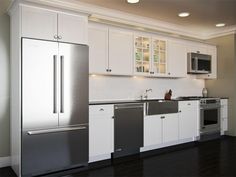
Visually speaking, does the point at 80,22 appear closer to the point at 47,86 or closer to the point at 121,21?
the point at 47,86

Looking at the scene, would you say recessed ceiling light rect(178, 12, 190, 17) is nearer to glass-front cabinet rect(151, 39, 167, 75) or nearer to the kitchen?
the kitchen

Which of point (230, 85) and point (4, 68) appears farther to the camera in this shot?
point (230, 85)

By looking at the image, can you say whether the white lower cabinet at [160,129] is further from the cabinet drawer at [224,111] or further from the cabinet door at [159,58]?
the cabinet drawer at [224,111]

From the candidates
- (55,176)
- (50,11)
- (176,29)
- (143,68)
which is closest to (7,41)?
(50,11)

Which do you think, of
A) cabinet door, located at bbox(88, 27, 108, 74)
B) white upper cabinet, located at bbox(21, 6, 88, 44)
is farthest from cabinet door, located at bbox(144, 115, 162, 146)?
white upper cabinet, located at bbox(21, 6, 88, 44)

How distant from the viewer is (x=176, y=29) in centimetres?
570

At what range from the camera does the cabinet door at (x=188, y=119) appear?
16.0 feet

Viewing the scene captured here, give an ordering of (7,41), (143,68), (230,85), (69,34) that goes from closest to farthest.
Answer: (69,34)
(7,41)
(143,68)
(230,85)

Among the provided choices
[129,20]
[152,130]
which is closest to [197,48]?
[129,20]

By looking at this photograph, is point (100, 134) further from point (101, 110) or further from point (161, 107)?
point (161, 107)

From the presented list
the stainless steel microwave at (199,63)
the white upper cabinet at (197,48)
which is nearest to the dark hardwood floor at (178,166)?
the stainless steel microwave at (199,63)

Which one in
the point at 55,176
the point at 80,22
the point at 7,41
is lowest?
the point at 55,176

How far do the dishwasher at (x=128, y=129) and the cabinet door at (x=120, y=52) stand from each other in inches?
27.7

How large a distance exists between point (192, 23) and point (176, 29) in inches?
16.3
